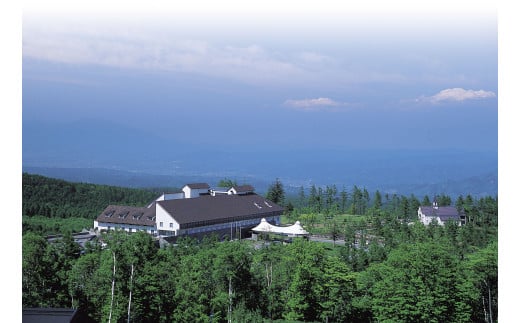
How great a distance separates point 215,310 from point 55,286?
2068 millimetres

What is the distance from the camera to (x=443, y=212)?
20422 mm

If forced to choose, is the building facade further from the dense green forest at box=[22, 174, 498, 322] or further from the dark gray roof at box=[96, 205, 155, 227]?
the dense green forest at box=[22, 174, 498, 322]

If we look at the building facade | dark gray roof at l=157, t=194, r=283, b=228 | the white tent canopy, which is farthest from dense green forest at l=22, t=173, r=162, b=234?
the building facade

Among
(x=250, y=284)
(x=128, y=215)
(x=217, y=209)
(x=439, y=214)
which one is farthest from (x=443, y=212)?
(x=250, y=284)

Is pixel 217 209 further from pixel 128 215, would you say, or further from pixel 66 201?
pixel 66 201

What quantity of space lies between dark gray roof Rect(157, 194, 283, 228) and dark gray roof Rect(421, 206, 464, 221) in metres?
5.52

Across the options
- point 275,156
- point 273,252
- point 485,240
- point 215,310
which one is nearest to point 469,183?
point 485,240

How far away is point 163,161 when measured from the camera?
347 feet

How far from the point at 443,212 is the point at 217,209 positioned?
8.40 m

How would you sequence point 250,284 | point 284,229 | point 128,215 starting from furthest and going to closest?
point 128,215, point 284,229, point 250,284

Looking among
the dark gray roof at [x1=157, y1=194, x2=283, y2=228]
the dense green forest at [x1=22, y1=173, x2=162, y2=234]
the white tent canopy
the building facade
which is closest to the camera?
the dense green forest at [x1=22, y1=173, x2=162, y2=234]

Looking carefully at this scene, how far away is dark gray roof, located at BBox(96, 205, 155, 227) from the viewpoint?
58.2 ft

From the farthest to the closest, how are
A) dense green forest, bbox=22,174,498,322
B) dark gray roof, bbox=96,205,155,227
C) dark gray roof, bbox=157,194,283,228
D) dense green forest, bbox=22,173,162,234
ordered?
dark gray roof, bbox=96,205,155,227 → dark gray roof, bbox=157,194,283,228 → dense green forest, bbox=22,173,162,234 → dense green forest, bbox=22,174,498,322
